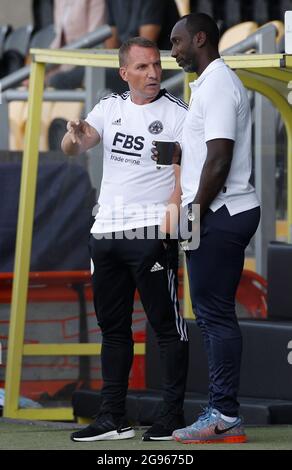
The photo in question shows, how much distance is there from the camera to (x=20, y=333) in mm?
7574

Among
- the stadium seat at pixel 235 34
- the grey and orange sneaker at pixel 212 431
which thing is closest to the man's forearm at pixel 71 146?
the grey and orange sneaker at pixel 212 431

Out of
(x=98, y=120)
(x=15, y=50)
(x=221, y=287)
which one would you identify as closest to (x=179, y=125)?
(x=98, y=120)


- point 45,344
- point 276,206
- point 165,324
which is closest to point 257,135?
point 276,206

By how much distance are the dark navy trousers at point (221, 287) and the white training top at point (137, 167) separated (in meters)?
0.32

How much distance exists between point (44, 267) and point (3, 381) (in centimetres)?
72

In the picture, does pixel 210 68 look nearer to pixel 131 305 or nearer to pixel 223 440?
pixel 131 305

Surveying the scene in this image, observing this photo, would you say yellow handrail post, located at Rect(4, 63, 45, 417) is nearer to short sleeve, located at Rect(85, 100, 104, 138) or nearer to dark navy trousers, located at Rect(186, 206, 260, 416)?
short sleeve, located at Rect(85, 100, 104, 138)

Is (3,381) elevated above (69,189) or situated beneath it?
situated beneath

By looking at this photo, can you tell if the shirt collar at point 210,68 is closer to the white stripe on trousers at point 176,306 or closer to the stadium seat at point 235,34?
the white stripe on trousers at point 176,306

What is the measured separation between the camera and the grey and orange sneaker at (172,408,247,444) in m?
5.21

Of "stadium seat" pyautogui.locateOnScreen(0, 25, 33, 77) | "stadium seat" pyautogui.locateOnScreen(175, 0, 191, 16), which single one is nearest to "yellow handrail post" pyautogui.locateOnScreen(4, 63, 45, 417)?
"stadium seat" pyautogui.locateOnScreen(175, 0, 191, 16)

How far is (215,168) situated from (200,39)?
21.5 inches

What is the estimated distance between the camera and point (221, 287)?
17.0ft
